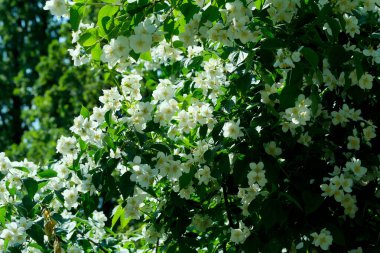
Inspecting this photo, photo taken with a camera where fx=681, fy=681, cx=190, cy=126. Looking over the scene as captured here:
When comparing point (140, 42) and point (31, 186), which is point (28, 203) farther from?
point (140, 42)

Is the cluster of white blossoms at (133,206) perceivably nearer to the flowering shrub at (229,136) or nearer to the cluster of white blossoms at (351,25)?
the flowering shrub at (229,136)

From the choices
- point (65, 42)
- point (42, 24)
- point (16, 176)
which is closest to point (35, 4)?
point (42, 24)

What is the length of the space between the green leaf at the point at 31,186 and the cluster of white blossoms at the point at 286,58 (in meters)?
0.99

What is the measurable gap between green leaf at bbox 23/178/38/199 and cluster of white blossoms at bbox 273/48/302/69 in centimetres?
99

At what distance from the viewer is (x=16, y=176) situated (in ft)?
8.74

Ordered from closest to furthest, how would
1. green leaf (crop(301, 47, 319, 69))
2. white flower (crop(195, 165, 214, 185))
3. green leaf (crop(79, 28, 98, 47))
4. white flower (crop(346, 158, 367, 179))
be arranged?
green leaf (crop(301, 47, 319, 69)) → green leaf (crop(79, 28, 98, 47)) → white flower (crop(346, 158, 367, 179)) → white flower (crop(195, 165, 214, 185))

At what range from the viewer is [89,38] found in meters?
2.34

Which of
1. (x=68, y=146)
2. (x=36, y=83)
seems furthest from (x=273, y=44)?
(x=36, y=83)

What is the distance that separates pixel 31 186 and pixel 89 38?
0.61 meters

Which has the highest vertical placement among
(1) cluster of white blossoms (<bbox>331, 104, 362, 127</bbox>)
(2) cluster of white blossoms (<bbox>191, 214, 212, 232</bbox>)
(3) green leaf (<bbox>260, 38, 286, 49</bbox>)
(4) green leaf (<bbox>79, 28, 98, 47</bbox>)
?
(4) green leaf (<bbox>79, 28, 98, 47</bbox>)

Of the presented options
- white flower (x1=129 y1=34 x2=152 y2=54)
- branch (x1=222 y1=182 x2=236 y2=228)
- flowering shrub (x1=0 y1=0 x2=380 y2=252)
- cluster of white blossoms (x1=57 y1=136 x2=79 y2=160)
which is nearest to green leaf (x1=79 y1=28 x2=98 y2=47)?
flowering shrub (x1=0 y1=0 x2=380 y2=252)

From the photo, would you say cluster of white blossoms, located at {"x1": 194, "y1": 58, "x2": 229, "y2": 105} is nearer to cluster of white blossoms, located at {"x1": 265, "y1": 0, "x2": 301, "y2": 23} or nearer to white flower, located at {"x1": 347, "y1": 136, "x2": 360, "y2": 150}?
cluster of white blossoms, located at {"x1": 265, "y1": 0, "x2": 301, "y2": 23}

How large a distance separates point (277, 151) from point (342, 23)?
1.66 ft

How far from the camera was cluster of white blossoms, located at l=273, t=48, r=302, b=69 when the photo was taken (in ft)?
7.28
